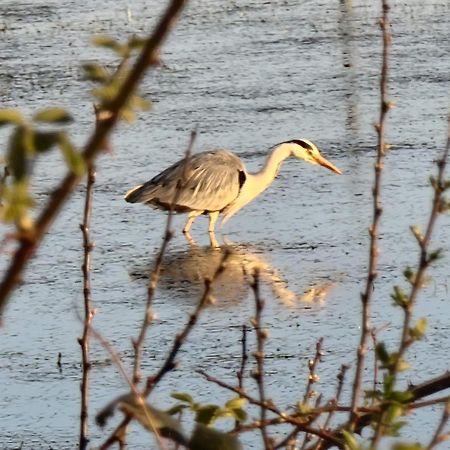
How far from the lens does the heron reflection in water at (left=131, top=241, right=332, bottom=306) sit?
619 cm

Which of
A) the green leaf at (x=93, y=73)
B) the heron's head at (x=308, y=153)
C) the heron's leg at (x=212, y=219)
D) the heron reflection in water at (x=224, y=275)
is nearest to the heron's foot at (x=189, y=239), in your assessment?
the heron reflection in water at (x=224, y=275)

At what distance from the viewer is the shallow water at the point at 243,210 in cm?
517

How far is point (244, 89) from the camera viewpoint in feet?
32.9

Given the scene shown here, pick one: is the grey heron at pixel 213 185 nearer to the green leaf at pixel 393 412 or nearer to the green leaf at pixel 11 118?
the green leaf at pixel 393 412

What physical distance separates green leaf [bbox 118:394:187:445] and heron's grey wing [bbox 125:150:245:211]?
607cm

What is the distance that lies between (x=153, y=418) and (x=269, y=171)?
6.57 metres

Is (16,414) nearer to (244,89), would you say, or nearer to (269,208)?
(269,208)

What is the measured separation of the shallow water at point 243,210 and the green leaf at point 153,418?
233cm

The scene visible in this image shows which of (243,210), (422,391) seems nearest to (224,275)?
(243,210)

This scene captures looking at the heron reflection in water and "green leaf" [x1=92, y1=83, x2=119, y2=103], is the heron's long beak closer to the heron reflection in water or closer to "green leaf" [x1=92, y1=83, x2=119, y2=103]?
the heron reflection in water

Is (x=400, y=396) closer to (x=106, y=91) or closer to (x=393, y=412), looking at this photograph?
(x=393, y=412)

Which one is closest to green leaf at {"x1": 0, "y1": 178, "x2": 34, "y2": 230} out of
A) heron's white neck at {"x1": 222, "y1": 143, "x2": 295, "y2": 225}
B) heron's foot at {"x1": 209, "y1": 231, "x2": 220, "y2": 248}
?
heron's foot at {"x1": 209, "y1": 231, "x2": 220, "y2": 248}

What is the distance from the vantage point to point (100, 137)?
2.12ft

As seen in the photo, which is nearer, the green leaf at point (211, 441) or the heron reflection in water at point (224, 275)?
the green leaf at point (211, 441)
